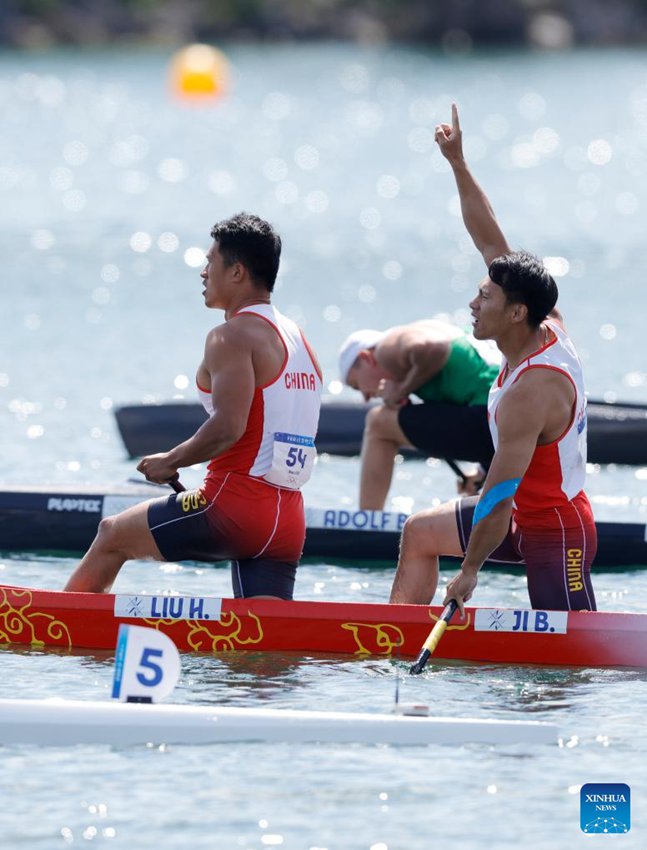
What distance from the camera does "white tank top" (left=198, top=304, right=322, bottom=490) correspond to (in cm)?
761

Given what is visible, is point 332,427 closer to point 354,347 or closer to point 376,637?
point 354,347

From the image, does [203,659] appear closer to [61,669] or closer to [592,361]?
[61,669]

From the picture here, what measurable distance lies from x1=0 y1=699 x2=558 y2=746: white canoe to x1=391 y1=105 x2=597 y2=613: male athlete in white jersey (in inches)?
30.3

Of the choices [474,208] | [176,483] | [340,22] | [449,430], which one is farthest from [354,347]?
[340,22]

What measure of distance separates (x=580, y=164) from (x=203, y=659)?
121ft

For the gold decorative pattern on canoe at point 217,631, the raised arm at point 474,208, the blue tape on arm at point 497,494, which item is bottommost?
the gold decorative pattern on canoe at point 217,631

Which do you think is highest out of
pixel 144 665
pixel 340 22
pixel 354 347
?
pixel 340 22

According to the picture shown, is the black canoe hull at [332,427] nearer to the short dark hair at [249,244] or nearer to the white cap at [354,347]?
the white cap at [354,347]

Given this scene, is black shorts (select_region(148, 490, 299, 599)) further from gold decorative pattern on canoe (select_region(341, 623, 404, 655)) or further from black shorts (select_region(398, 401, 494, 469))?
black shorts (select_region(398, 401, 494, 469))

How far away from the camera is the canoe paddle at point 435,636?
7.36 metres

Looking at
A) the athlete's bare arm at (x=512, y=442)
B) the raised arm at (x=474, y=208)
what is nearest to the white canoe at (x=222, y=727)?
the athlete's bare arm at (x=512, y=442)

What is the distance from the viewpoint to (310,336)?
1984 centimetres

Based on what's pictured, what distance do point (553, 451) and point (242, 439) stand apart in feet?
4.14

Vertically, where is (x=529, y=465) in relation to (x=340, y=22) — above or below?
below
